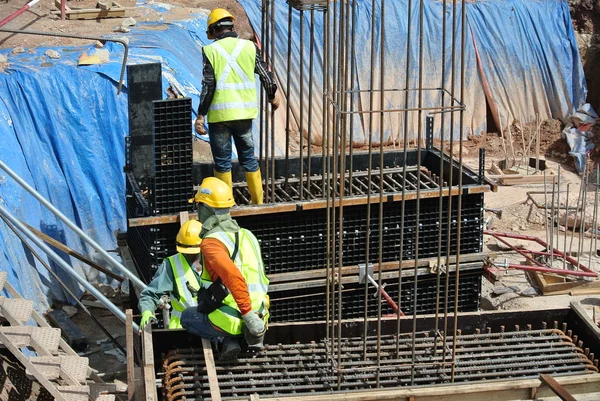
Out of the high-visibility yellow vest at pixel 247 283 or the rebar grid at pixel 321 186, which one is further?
the rebar grid at pixel 321 186

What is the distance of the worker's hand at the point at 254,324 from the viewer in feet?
21.4

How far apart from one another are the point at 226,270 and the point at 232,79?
2957 mm

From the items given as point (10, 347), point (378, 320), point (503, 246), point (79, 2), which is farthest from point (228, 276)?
point (79, 2)

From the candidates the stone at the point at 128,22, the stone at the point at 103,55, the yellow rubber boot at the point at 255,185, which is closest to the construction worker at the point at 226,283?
the yellow rubber boot at the point at 255,185

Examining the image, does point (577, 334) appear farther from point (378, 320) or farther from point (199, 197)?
point (199, 197)

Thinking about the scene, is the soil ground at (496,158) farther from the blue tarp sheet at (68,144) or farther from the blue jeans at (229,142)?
the blue jeans at (229,142)

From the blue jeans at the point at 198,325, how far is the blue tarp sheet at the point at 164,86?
222 centimetres

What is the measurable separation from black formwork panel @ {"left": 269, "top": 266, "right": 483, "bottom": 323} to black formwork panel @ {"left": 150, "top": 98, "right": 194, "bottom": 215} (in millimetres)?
1238

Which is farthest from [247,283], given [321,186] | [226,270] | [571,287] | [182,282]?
[571,287]

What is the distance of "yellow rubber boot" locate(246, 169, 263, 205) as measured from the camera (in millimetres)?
9164

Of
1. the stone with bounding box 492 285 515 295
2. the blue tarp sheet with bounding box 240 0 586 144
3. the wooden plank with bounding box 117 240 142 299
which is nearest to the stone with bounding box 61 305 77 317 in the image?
the wooden plank with bounding box 117 240 142 299

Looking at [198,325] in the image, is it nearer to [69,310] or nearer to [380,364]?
A: [380,364]

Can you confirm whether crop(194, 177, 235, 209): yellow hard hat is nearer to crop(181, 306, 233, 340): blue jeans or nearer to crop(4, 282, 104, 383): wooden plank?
crop(181, 306, 233, 340): blue jeans

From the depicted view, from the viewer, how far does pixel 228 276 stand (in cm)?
637
